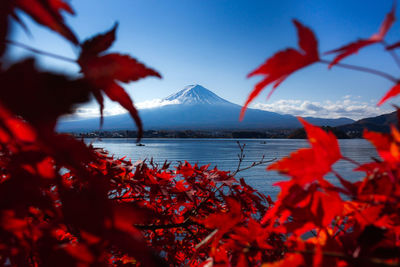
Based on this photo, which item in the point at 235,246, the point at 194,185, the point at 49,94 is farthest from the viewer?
the point at 194,185

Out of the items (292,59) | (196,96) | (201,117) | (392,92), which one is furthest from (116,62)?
(196,96)

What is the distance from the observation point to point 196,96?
6388 cm

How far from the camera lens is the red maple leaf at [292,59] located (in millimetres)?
276

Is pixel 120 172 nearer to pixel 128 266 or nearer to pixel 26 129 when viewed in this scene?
pixel 128 266

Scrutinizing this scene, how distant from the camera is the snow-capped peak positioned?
62844 millimetres

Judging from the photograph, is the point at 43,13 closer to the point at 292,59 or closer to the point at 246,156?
the point at 292,59

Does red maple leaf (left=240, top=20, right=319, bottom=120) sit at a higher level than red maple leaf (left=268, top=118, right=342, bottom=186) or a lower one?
higher

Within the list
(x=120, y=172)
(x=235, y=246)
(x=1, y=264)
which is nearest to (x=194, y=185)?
→ (x=120, y=172)

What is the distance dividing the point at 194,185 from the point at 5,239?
2.67ft

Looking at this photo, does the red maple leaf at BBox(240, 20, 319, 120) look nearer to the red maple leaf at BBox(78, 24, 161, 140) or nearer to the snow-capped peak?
the red maple leaf at BBox(78, 24, 161, 140)

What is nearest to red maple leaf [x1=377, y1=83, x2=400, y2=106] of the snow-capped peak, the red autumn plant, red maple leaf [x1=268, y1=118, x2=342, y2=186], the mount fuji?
the red autumn plant

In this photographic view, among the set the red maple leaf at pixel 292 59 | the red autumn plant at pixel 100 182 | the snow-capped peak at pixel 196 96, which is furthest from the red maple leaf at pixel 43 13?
the snow-capped peak at pixel 196 96

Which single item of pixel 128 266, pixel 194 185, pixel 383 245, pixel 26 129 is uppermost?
pixel 26 129

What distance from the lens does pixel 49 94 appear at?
0.18 m
